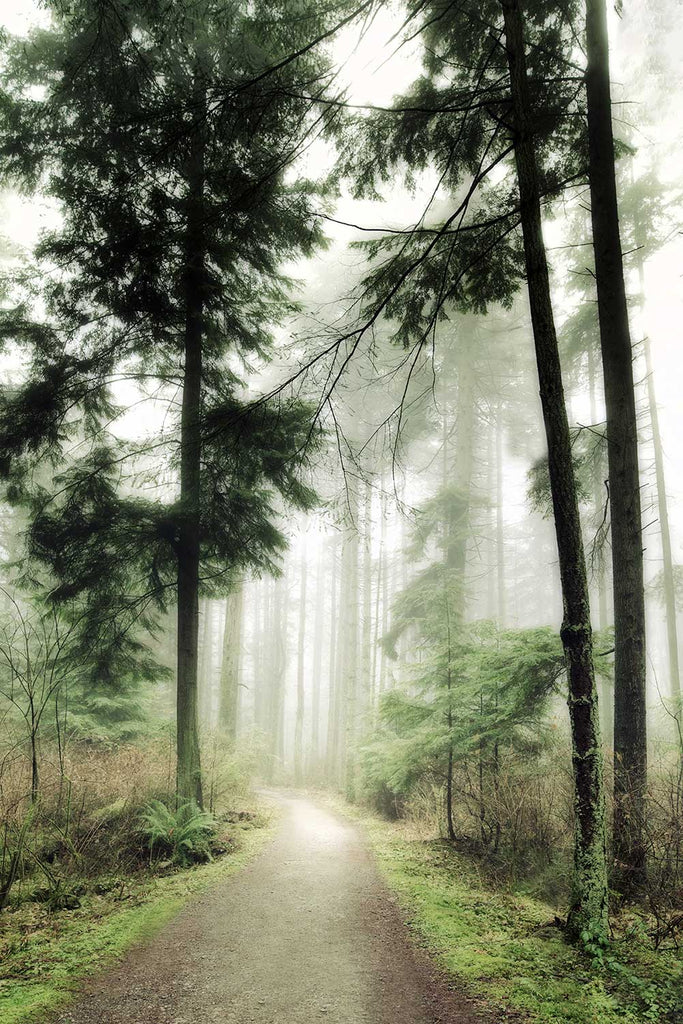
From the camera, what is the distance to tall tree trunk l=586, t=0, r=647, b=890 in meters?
5.77

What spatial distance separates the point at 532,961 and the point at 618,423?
5.45m

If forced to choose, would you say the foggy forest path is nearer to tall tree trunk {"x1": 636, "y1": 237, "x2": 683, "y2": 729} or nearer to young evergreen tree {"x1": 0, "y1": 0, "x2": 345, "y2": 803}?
young evergreen tree {"x1": 0, "y1": 0, "x2": 345, "y2": 803}

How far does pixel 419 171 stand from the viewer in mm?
5859

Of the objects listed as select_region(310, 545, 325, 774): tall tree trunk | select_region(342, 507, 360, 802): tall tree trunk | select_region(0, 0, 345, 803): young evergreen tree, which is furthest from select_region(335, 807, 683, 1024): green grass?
select_region(310, 545, 325, 774): tall tree trunk

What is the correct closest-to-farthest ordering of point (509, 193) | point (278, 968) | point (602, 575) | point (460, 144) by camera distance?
point (278, 968)
point (460, 144)
point (509, 193)
point (602, 575)

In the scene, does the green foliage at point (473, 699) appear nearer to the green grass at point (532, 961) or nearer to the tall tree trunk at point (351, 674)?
the green grass at point (532, 961)

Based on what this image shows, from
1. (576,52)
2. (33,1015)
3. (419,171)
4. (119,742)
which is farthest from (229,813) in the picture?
(576,52)

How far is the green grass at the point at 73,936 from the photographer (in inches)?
135

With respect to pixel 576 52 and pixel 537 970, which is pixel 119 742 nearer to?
pixel 537 970

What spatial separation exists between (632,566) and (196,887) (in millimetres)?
6324

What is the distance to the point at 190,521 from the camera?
7516mm

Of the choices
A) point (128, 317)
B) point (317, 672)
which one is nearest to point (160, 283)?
point (128, 317)

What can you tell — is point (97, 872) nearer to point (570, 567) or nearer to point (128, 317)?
point (570, 567)

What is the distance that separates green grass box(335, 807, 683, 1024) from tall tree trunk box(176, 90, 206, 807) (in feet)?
11.3
